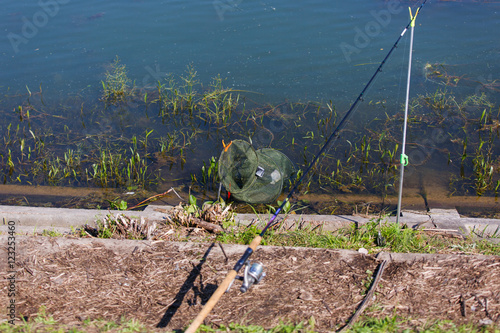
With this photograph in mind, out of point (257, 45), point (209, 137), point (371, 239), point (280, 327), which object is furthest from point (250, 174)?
point (257, 45)

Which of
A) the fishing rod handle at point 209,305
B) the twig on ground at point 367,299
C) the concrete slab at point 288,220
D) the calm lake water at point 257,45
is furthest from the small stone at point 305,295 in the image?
the calm lake water at point 257,45

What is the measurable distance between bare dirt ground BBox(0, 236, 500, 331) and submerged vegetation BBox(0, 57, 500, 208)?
2.76m

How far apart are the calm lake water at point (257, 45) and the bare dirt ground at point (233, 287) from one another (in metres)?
4.70

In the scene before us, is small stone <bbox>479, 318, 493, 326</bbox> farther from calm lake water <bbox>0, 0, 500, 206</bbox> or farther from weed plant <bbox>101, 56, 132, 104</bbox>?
weed plant <bbox>101, 56, 132, 104</bbox>

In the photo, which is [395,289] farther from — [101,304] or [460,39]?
[460,39]

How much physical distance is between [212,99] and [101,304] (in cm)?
564

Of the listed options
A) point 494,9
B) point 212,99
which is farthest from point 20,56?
point 494,9

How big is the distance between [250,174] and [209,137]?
8.15 feet

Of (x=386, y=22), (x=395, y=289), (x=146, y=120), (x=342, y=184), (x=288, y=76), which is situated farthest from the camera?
(x=386, y=22)

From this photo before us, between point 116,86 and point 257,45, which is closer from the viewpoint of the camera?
point 116,86

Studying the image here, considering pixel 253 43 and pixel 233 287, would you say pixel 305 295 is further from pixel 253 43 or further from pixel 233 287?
pixel 253 43

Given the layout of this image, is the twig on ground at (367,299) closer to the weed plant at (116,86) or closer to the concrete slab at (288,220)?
the concrete slab at (288,220)

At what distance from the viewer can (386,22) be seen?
11.0 metres

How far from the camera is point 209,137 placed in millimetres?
7973
